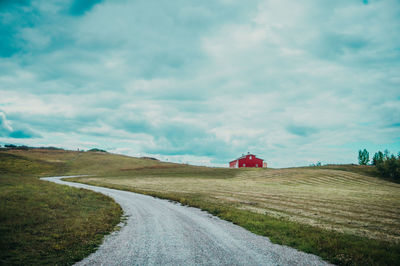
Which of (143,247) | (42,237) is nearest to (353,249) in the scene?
(143,247)

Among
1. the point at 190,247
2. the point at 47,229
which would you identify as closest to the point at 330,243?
the point at 190,247

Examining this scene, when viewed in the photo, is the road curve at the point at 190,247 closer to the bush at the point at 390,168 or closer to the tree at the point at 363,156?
the bush at the point at 390,168

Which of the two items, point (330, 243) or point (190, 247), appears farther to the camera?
point (330, 243)

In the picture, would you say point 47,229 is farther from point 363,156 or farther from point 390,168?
point 363,156

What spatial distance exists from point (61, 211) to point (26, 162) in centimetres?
10915

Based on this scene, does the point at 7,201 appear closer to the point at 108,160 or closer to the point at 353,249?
the point at 353,249

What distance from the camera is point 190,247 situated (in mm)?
12430

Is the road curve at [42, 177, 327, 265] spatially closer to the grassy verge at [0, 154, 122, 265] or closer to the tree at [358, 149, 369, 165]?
the grassy verge at [0, 154, 122, 265]

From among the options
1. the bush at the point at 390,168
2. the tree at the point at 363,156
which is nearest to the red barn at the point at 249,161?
the bush at the point at 390,168

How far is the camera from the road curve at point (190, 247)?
10578mm

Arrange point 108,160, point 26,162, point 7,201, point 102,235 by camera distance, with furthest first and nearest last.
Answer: point 108,160 < point 26,162 < point 7,201 < point 102,235

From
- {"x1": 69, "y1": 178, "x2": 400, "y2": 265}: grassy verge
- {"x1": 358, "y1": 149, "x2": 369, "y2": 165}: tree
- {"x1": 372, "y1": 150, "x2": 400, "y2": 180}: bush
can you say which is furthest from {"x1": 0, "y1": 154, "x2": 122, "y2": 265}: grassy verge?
{"x1": 358, "y1": 149, "x2": 369, "y2": 165}: tree

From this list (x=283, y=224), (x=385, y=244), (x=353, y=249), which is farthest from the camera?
(x=283, y=224)

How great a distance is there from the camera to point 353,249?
12.0 m
